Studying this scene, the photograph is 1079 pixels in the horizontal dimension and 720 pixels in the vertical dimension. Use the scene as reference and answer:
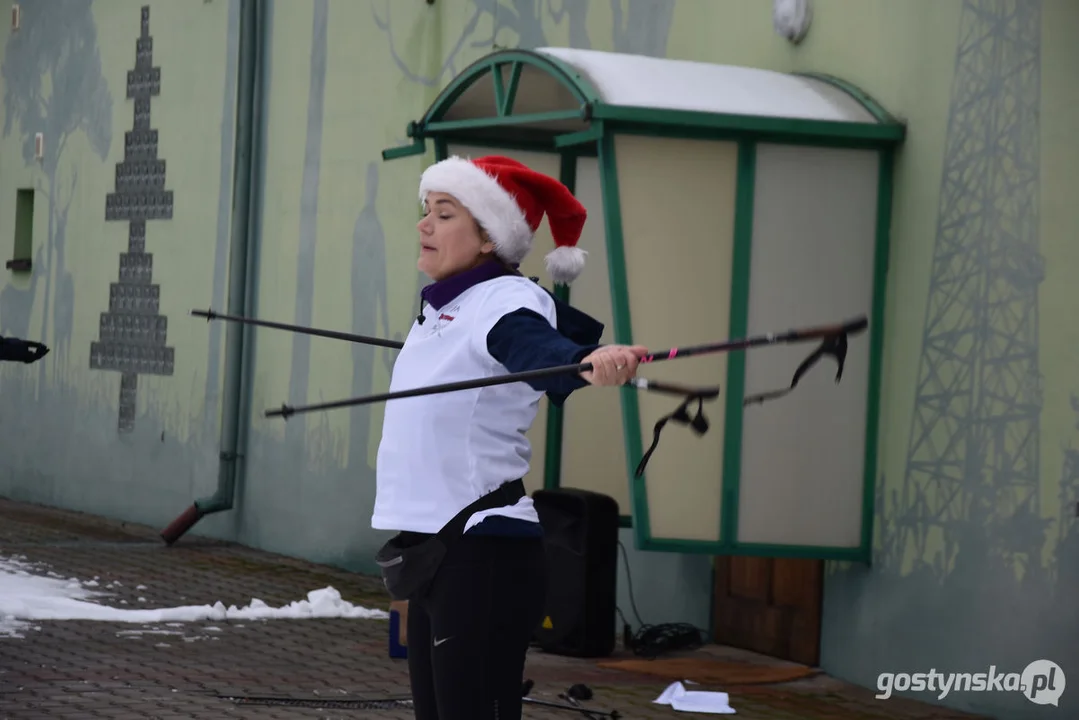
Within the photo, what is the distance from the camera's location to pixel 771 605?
8844 mm

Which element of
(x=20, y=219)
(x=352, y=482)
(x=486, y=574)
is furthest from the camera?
(x=20, y=219)

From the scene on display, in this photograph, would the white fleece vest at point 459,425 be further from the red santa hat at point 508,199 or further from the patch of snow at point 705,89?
the patch of snow at point 705,89

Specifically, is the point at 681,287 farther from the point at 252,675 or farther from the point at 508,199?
the point at 508,199

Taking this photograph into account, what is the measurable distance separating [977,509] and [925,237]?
1.15m

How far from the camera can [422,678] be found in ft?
13.5

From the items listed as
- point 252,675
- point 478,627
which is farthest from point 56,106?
point 478,627

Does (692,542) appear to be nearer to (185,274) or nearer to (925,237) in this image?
(925,237)

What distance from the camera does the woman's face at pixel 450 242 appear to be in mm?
4312

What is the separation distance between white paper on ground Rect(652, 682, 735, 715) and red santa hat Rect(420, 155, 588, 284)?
3181 mm

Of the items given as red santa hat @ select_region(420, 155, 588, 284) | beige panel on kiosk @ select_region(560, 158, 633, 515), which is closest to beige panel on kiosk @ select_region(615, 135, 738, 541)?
beige panel on kiosk @ select_region(560, 158, 633, 515)

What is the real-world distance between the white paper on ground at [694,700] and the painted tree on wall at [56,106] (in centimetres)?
922

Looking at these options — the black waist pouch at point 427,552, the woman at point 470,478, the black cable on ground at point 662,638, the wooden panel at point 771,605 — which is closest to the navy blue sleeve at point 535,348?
the woman at point 470,478

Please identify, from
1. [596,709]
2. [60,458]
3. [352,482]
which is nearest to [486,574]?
[596,709]

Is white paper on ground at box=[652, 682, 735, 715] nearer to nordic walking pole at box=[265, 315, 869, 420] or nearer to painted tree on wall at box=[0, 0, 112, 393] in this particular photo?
nordic walking pole at box=[265, 315, 869, 420]
